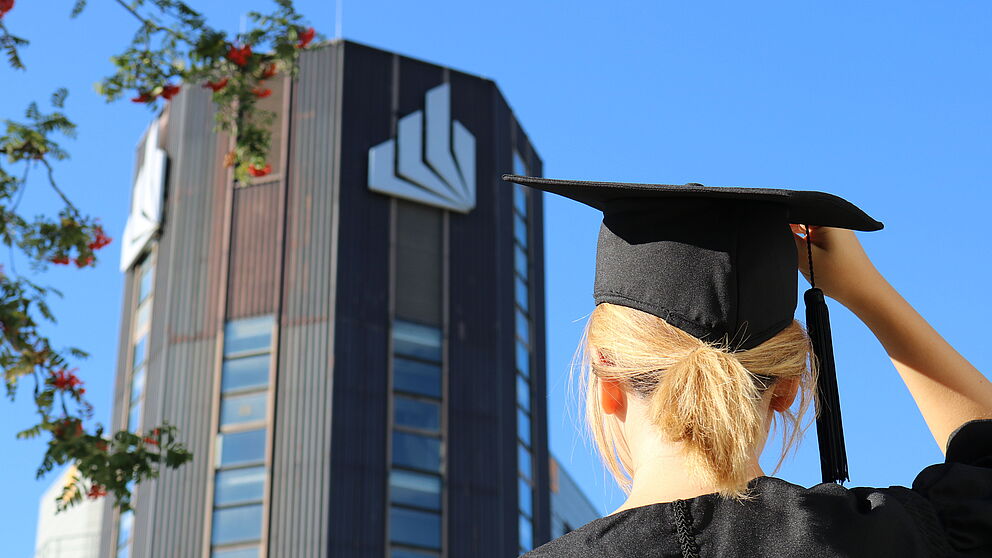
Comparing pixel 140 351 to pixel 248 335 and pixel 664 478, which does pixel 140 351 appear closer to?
pixel 248 335

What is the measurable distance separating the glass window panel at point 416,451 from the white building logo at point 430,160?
4535mm

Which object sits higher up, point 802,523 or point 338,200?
point 338,200

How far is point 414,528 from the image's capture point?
21828mm

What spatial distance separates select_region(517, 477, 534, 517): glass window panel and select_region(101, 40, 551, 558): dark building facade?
0.05 m

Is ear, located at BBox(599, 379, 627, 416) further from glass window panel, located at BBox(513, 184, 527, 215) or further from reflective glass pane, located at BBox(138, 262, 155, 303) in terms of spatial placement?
reflective glass pane, located at BBox(138, 262, 155, 303)

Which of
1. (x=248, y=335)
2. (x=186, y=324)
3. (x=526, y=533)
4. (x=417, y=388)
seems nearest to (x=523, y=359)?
(x=417, y=388)

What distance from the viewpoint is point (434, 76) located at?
25.7 m

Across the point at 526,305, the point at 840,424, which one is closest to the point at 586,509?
the point at 526,305

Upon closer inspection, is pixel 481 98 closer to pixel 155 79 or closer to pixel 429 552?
pixel 429 552

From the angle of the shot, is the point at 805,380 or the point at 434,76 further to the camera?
the point at 434,76

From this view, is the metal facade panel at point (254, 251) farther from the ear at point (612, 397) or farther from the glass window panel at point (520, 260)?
the ear at point (612, 397)

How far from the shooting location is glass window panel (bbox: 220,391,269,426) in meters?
22.7

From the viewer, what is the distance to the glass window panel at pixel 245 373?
22906 mm

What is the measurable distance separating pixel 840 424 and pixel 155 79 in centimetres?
673
